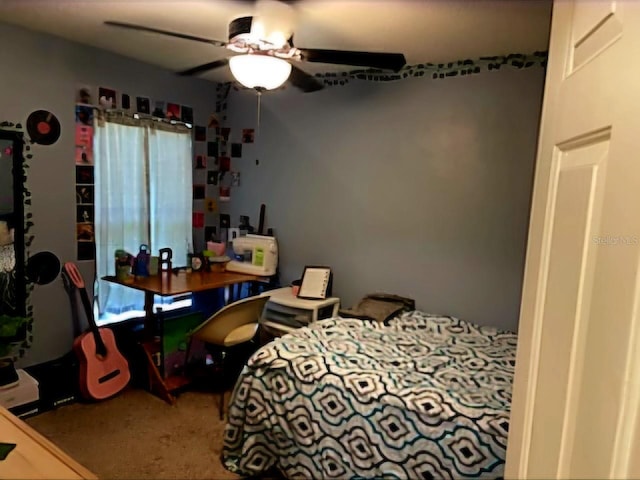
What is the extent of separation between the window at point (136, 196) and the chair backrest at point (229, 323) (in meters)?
0.91

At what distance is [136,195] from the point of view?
3332mm

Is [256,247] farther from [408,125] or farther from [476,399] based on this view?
[476,399]

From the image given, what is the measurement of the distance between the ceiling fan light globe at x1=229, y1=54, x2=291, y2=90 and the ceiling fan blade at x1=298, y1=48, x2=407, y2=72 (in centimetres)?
12

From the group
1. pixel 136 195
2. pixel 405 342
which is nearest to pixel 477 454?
pixel 405 342

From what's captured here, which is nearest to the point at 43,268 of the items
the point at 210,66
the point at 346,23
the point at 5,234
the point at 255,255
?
the point at 5,234

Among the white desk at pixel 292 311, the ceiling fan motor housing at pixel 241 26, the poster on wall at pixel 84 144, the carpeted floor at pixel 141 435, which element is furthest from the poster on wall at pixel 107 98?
the carpeted floor at pixel 141 435

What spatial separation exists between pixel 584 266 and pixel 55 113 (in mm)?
3158

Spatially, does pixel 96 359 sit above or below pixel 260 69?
below

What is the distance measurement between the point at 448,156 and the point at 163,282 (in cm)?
211

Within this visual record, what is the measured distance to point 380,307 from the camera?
3.03m

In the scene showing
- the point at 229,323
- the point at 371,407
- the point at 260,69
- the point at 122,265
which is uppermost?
the point at 260,69

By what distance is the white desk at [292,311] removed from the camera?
3.11 meters

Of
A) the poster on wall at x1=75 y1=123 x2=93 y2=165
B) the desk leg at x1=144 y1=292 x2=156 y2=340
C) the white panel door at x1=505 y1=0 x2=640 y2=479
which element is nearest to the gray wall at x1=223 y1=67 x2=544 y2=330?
the desk leg at x1=144 y1=292 x2=156 y2=340

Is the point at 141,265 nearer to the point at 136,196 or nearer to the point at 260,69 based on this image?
the point at 136,196
